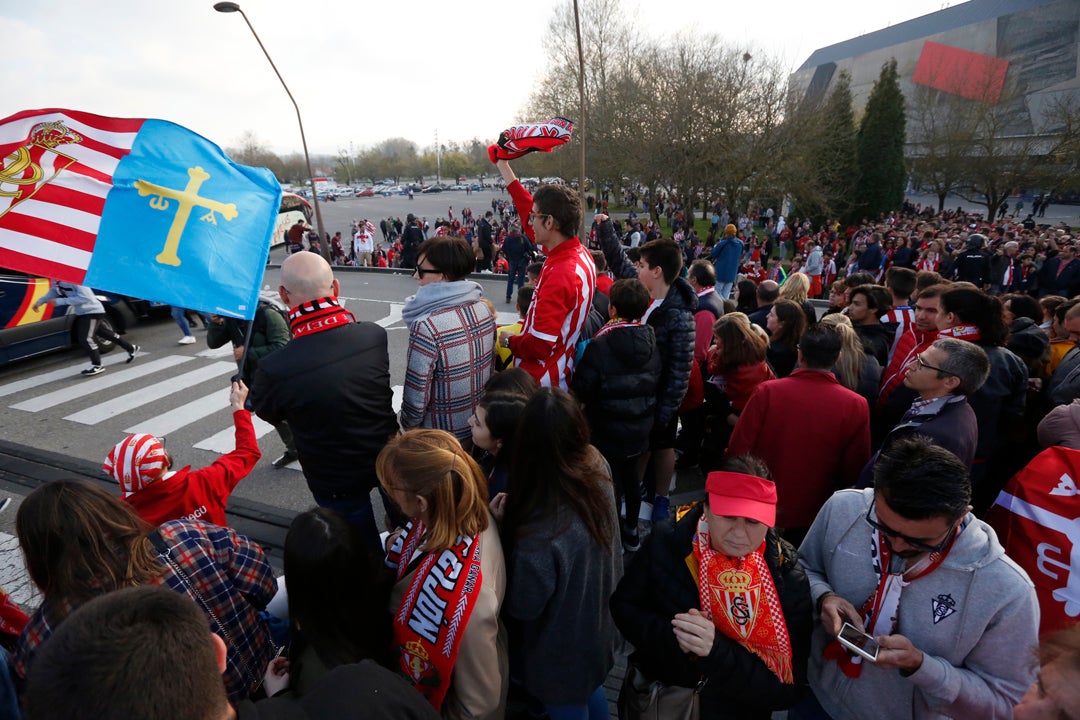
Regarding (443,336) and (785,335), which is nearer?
(443,336)

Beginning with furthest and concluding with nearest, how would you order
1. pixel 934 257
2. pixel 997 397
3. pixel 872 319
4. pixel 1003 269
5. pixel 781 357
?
pixel 934 257 < pixel 1003 269 < pixel 872 319 < pixel 781 357 < pixel 997 397

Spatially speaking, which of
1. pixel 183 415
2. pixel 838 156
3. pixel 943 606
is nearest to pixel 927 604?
pixel 943 606

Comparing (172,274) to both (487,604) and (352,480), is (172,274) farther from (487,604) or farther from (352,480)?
(487,604)

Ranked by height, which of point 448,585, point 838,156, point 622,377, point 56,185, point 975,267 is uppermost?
point 838,156

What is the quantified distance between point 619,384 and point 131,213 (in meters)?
2.82

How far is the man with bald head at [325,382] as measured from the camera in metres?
2.55

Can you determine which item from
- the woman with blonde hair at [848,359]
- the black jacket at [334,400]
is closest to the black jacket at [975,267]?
the woman with blonde hair at [848,359]

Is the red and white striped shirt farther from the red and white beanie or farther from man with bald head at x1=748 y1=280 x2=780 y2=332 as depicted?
man with bald head at x1=748 y1=280 x2=780 y2=332

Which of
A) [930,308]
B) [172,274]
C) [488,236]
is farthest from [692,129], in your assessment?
[172,274]

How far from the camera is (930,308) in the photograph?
3.72m

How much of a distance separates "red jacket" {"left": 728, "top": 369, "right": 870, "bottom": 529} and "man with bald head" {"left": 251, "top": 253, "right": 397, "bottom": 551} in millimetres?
2055

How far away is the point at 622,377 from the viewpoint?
10.7ft

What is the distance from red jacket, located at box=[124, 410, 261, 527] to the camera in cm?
252

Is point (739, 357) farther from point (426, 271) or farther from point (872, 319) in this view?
point (426, 271)
